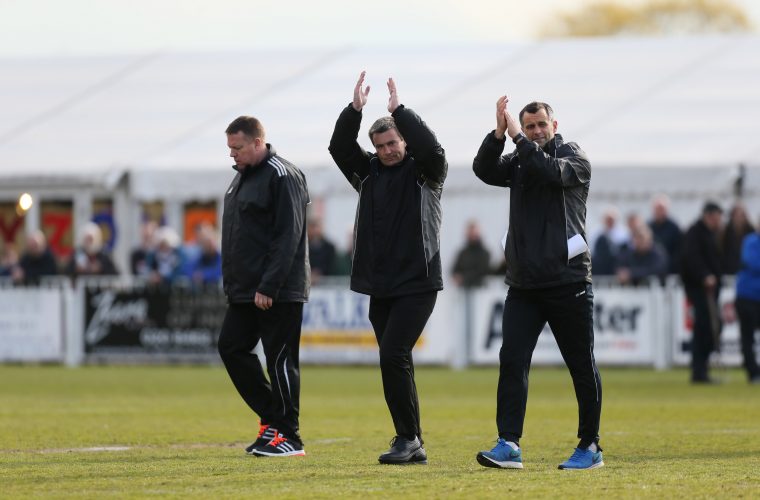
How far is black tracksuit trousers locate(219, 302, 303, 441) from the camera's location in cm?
995

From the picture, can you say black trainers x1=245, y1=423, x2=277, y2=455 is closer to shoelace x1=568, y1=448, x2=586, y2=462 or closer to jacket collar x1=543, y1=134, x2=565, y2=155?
shoelace x1=568, y1=448, x2=586, y2=462

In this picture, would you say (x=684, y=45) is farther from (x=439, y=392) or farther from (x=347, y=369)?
(x=439, y=392)

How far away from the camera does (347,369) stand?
71.6 ft

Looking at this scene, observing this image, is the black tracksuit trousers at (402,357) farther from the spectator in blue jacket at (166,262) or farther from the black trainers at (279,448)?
the spectator in blue jacket at (166,262)

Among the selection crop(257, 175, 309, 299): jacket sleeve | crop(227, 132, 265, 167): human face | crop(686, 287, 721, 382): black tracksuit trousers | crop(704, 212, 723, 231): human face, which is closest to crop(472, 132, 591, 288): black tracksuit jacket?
crop(257, 175, 309, 299): jacket sleeve

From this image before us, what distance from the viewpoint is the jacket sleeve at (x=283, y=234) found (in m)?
9.77

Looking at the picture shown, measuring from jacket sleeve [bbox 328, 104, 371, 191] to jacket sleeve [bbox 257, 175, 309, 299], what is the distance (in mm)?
440

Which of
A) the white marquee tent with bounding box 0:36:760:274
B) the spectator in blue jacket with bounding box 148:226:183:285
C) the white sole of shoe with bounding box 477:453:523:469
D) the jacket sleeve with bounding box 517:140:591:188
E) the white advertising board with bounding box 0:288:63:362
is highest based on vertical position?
the white marquee tent with bounding box 0:36:760:274

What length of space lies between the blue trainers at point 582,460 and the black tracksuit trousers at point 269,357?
5.98 feet

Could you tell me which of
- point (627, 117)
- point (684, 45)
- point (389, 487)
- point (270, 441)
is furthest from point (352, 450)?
point (684, 45)

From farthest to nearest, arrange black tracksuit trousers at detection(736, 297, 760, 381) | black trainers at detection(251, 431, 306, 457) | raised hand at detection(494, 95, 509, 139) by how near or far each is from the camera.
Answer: black tracksuit trousers at detection(736, 297, 760, 381), black trainers at detection(251, 431, 306, 457), raised hand at detection(494, 95, 509, 139)

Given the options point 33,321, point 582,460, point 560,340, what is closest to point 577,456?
point 582,460

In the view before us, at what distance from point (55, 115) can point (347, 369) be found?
903 centimetres

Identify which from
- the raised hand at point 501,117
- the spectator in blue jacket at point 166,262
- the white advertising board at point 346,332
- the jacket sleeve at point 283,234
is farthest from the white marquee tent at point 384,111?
the raised hand at point 501,117
